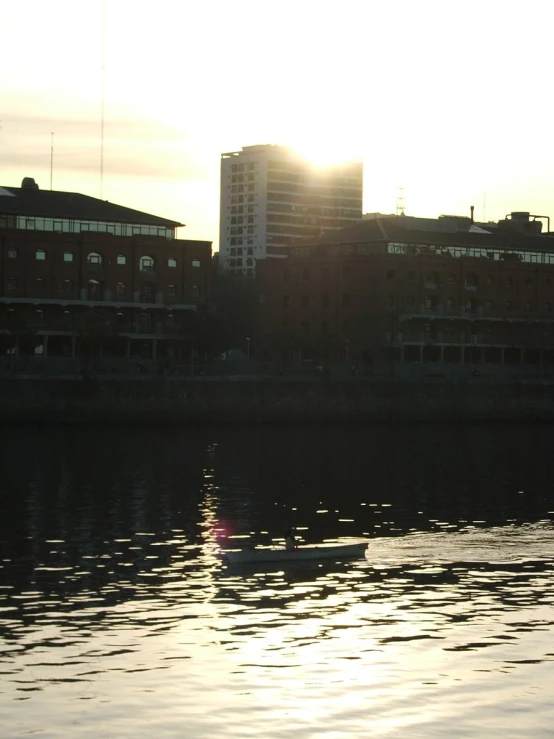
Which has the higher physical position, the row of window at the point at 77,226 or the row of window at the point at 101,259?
the row of window at the point at 77,226

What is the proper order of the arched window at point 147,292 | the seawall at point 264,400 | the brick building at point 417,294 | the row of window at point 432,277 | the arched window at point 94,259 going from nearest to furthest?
the seawall at point 264,400, the arched window at point 94,259, the arched window at point 147,292, the brick building at point 417,294, the row of window at point 432,277

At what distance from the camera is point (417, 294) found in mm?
148000

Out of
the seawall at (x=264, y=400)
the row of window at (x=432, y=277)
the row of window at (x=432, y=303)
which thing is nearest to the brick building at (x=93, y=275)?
the seawall at (x=264, y=400)

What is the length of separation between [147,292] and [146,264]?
2829 mm

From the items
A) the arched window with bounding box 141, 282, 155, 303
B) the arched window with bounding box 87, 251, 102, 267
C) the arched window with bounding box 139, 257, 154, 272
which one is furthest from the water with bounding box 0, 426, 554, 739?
the arched window with bounding box 139, 257, 154, 272

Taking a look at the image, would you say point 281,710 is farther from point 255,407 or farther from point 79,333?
point 79,333

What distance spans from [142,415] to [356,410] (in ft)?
66.9

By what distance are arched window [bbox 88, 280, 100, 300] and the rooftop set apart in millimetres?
6334

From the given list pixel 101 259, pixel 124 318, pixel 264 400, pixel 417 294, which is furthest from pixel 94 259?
pixel 417 294

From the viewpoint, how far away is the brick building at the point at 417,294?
14438 cm

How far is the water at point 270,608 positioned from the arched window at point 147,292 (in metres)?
60.9

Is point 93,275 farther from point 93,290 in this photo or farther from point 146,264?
point 146,264

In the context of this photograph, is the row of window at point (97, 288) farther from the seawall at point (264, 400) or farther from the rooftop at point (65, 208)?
the seawall at point (264, 400)

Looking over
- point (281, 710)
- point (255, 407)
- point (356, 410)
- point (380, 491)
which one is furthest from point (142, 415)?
point (281, 710)
